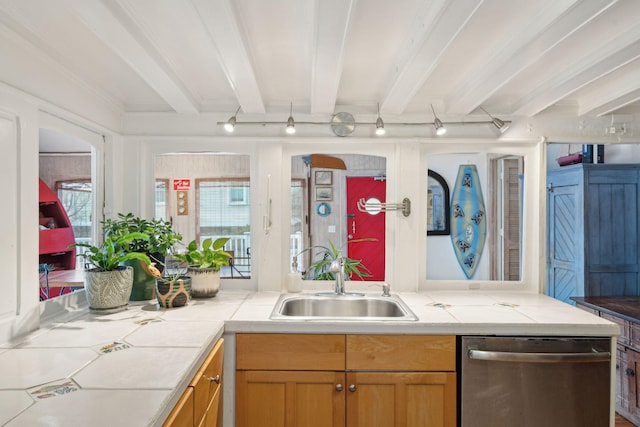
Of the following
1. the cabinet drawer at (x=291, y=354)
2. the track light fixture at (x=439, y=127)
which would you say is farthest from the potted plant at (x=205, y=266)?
the track light fixture at (x=439, y=127)

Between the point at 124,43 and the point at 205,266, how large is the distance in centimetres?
119

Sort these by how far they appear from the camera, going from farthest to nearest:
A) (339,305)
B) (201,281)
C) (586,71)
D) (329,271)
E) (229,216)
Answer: (229,216) < (329,271) < (339,305) < (201,281) < (586,71)

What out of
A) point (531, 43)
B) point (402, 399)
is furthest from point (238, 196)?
point (531, 43)

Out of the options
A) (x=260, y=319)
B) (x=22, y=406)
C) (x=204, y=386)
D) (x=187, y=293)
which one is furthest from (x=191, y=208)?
(x=22, y=406)

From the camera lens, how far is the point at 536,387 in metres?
1.62

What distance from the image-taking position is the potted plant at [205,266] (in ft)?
6.68

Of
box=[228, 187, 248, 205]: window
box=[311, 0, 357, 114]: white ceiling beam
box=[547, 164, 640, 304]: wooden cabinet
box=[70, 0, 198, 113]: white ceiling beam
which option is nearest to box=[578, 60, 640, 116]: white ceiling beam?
box=[547, 164, 640, 304]: wooden cabinet

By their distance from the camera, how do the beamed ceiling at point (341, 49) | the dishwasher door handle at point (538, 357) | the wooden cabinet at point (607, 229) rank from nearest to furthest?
the beamed ceiling at point (341, 49), the dishwasher door handle at point (538, 357), the wooden cabinet at point (607, 229)

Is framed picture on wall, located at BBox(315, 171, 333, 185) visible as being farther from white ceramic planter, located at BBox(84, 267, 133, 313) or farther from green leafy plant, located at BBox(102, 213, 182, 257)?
white ceramic planter, located at BBox(84, 267, 133, 313)

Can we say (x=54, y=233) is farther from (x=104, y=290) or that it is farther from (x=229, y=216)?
(x=229, y=216)

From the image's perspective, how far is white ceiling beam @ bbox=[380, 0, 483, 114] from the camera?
1130 mm

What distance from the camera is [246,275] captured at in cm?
236

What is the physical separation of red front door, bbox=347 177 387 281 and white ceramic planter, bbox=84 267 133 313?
1.50 m

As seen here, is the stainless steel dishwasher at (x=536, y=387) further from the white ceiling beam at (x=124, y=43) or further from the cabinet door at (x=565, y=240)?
the white ceiling beam at (x=124, y=43)
